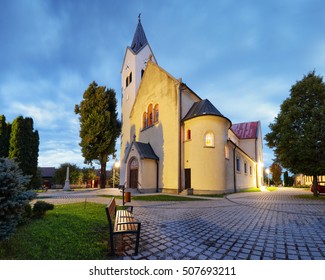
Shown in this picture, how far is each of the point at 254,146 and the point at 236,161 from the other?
15822 mm

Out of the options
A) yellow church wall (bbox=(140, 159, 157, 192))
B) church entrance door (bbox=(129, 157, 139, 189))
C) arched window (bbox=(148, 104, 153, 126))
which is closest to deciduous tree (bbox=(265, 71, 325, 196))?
yellow church wall (bbox=(140, 159, 157, 192))

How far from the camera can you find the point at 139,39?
32.9m

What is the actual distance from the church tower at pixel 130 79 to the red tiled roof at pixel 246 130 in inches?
898

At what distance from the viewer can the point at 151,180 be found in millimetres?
20641

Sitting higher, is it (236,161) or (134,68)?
(134,68)

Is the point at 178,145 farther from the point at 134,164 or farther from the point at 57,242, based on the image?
the point at 57,242

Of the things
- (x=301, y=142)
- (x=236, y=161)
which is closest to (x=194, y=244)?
(x=301, y=142)

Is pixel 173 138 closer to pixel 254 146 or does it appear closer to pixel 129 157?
pixel 129 157

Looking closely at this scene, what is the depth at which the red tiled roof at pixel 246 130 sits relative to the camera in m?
38.4

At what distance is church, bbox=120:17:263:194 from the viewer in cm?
1825

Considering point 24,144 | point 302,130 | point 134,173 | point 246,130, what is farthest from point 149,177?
point 246,130

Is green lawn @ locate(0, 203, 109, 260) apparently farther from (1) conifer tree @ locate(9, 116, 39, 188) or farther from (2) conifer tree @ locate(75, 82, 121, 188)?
(2) conifer tree @ locate(75, 82, 121, 188)

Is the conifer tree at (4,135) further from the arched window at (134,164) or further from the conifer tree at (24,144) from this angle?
the arched window at (134,164)

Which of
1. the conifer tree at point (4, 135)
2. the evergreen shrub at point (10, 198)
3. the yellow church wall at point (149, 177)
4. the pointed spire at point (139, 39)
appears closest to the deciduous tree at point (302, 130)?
the yellow church wall at point (149, 177)
